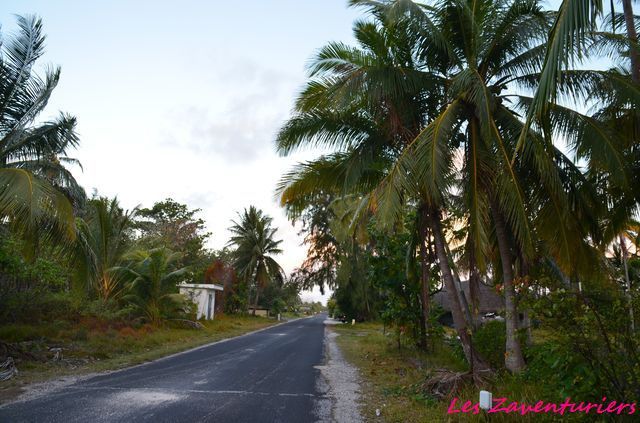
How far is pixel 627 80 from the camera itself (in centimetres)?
667

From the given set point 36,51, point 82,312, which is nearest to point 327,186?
point 36,51

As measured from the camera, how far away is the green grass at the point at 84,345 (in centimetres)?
880

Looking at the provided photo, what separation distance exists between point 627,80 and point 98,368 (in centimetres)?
1123

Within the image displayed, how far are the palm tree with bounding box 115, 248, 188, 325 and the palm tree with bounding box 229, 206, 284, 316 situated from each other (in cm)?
1666

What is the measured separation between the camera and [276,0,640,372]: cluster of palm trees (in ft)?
22.0

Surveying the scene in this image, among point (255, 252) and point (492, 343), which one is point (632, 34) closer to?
point (492, 343)

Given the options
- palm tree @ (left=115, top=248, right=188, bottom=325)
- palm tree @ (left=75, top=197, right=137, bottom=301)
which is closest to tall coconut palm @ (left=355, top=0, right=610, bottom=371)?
palm tree @ (left=75, top=197, right=137, bottom=301)

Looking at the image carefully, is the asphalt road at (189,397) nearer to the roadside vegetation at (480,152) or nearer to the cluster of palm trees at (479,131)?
the roadside vegetation at (480,152)

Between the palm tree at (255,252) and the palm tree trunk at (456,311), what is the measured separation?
27.6 metres

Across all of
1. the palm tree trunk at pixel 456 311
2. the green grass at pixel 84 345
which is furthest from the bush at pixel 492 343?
the green grass at pixel 84 345

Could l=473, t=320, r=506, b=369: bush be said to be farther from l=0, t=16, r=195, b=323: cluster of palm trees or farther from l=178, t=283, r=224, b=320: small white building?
l=178, t=283, r=224, b=320: small white building

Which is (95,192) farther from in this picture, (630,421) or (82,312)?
(630,421)

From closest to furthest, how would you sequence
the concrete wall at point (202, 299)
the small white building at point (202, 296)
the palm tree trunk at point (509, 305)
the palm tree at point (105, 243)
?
the palm tree trunk at point (509, 305)
the palm tree at point (105, 243)
the small white building at point (202, 296)
the concrete wall at point (202, 299)

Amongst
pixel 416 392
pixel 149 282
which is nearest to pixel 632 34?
pixel 416 392
